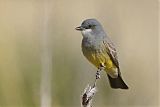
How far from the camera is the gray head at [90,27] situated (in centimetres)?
476

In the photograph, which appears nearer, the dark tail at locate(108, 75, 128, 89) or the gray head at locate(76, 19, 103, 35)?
the gray head at locate(76, 19, 103, 35)

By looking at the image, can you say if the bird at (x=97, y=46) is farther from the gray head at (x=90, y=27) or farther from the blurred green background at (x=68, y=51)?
the blurred green background at (x=68, y=51)

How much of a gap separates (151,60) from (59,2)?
100cm

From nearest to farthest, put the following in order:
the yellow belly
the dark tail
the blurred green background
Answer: the yellow belly
the dark tail
the blurred green background

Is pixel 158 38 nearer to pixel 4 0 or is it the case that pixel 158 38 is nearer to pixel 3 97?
pixel 4 0

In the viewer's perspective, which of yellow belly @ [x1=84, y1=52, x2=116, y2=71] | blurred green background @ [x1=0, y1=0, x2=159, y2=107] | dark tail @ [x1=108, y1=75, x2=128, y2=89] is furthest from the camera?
blurred green background @ [x1=0, y1=0, x2=159, y2=107]

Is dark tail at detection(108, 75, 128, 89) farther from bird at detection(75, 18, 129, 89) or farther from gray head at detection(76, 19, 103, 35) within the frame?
gray head at detection(76, 19, 103, 35)

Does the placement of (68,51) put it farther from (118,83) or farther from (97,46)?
(97,46)

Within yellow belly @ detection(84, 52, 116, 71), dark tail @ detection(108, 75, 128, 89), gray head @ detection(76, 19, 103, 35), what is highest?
gray head @ detection(76, 19, 103, 35)

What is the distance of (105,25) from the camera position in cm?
596

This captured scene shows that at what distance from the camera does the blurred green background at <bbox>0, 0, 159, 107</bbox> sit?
212 inches

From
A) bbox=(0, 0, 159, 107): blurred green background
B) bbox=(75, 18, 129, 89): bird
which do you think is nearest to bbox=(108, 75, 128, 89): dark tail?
bbox=(75, 18, 129, 89): bird

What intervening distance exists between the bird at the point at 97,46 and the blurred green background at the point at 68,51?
0.21m

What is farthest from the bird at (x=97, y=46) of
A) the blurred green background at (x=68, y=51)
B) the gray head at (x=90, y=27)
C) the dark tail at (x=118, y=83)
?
the blurred green background at (x=68, y=51)
